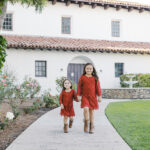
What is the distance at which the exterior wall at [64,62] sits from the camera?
1922cm

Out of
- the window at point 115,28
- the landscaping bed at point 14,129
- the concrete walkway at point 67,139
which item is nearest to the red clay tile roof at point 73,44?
the window at point 115,28

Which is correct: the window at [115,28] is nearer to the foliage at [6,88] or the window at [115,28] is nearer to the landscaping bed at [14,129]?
the foliage at [6,88]

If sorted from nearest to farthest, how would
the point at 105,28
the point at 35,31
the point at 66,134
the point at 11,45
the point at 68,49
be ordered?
the point at 66,134, the point at 11,45, the point at 68,49, the point at 35,31, the point at 105,28

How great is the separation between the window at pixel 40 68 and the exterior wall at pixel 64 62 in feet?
1.11

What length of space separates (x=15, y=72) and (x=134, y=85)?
8549 mm

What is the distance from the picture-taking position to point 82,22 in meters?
22.0

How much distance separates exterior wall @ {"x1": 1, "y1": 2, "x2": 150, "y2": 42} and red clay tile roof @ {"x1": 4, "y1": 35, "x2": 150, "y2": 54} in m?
0.75

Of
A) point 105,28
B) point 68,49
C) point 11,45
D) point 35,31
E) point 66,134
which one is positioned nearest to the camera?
point 66,134

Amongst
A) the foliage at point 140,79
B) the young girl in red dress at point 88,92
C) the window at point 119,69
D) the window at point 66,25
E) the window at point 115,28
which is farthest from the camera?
the window at point 115,28

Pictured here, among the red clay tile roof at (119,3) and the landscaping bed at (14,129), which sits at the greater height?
the red clay tile roof at (119,3)

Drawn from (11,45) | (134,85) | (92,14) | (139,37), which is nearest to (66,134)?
(11,45)

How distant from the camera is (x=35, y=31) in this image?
819 inches

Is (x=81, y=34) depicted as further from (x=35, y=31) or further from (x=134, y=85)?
(x=134, y=85)

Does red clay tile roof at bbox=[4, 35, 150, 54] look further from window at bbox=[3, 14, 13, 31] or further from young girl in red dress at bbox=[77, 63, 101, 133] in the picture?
young girl in red dress at bbox=[77, 63, 101, 133]
